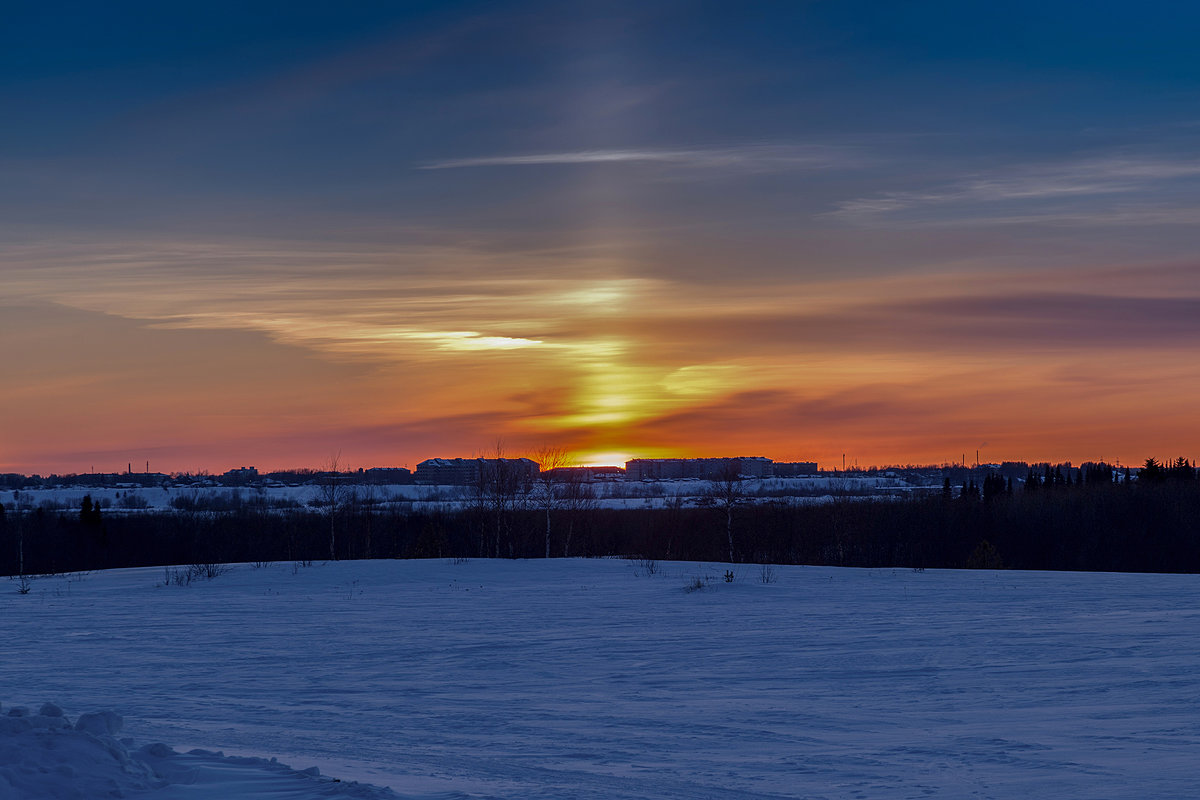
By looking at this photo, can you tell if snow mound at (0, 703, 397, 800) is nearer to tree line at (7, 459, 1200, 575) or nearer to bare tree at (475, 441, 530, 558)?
bare tree at (475, 441, 530, 558)

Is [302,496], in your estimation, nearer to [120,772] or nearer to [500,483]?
[500,483]

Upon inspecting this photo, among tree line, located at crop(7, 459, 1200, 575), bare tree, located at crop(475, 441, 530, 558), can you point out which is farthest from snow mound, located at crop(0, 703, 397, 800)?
tree line, located at crop(7, 459, 1200, 575)

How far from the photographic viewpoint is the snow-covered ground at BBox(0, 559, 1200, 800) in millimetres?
7445

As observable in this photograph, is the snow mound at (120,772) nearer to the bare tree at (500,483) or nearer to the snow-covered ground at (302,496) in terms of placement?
the bare tree at (500,483)

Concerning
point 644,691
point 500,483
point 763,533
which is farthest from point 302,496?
point 644,691

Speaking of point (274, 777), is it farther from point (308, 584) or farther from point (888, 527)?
point (888, 527)

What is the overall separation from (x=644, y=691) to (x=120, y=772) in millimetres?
6083

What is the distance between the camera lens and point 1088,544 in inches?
2955

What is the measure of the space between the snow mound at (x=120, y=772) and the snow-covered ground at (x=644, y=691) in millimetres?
30

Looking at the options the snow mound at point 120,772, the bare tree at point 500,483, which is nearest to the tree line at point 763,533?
the bare tree at point 500,483

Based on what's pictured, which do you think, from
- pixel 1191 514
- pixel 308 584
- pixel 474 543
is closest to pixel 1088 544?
pixel 1191 514

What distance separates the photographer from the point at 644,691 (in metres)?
11.7

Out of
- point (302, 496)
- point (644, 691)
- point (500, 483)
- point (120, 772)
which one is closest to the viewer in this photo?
point (120, 772)

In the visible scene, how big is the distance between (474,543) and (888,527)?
33.2 meters
